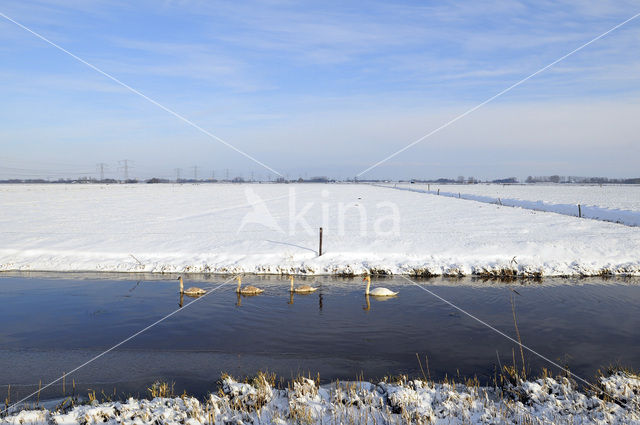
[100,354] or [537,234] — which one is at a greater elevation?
[537,234]

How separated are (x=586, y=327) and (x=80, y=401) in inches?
592

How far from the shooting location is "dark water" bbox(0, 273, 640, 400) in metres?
10.7

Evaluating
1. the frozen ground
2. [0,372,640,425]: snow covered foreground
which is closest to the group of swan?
[0,372,640,425]: snow covered foreground

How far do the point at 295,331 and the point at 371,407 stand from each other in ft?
17.7

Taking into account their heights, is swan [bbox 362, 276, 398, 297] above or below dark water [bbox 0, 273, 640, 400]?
above

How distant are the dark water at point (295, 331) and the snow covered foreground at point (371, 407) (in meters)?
1.14

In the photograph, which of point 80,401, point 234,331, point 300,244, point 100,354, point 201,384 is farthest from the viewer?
point 300,244

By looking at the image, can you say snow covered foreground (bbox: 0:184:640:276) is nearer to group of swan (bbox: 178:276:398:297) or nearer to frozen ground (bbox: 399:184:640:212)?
group of swan (bbox: 178:276:398:297)

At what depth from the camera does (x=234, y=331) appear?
13.6 meters

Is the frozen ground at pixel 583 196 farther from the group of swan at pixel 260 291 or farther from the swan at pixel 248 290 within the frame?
the swan at pixel 248 290

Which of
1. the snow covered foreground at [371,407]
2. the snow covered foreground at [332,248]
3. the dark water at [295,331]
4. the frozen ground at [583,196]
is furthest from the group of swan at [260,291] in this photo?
the frozen ground at [583,196]

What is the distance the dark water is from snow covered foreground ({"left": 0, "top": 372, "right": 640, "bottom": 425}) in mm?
1142

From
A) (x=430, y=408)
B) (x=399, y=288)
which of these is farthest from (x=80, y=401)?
(x=399, y=288)

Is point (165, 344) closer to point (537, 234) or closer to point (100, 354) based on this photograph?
point (100, 354)
